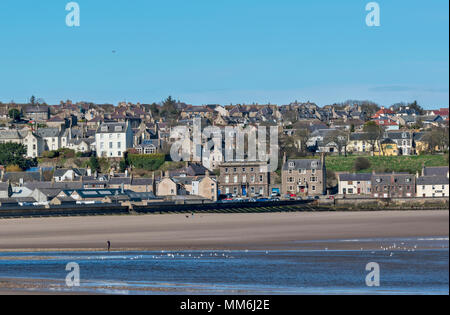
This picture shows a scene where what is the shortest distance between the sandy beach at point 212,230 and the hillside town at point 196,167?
10076 mm

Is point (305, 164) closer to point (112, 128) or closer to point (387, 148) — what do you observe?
point (387, 148)

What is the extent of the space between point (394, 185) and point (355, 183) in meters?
4.06

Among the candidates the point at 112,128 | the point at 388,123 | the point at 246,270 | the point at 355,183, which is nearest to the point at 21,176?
the point at 112,128

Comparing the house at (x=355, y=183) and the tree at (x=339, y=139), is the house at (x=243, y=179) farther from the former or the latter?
the tree at (x=339, y=139)

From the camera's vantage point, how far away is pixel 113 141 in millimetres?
83000

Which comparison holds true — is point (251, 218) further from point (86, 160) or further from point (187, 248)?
point (86, 160)

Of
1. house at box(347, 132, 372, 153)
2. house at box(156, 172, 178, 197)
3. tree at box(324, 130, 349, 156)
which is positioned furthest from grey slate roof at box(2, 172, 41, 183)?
house at box(347, 132, 372, 153)

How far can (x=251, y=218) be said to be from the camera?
4794cm

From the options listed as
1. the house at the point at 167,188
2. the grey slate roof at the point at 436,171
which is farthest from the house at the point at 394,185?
the house at the point at 167,188

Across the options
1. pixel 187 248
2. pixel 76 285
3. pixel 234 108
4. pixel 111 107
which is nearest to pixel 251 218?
pixel 187 248

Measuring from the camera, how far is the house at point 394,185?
61.2 m

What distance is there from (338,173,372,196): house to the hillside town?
72 millimetres

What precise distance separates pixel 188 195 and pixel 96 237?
2695cm

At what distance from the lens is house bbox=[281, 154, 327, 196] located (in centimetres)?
6750
